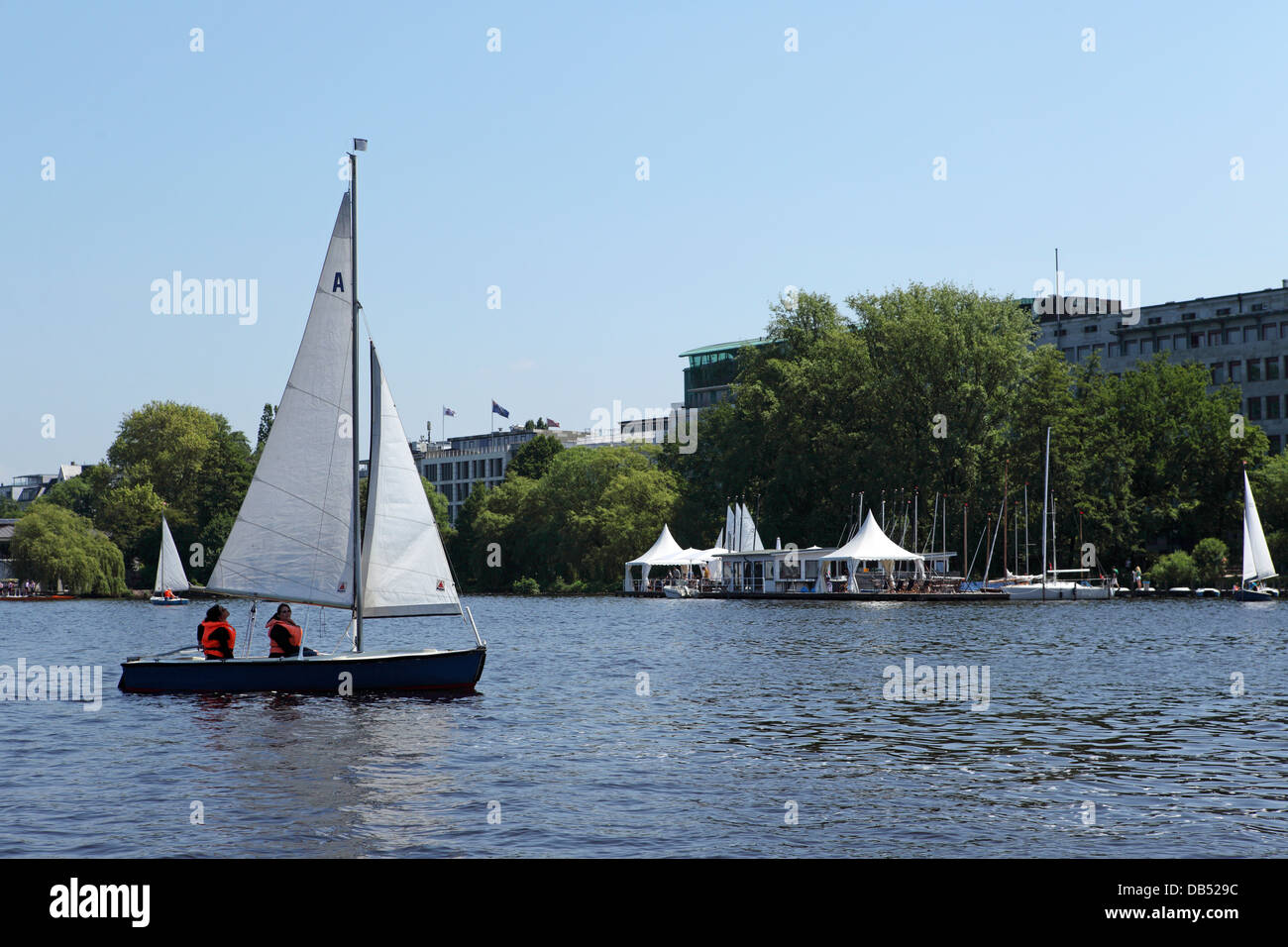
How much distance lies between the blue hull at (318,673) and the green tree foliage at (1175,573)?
3087 inches

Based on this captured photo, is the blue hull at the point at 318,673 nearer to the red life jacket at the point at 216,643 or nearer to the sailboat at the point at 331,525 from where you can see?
the sailboat at the point at 331,525

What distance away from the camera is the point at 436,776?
2209 cm

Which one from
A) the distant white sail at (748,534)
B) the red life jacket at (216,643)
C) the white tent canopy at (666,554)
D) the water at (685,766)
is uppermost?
the distant white sail at (748,534)

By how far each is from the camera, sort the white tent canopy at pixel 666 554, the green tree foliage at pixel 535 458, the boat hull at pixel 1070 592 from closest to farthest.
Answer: the boat hull at pixel 1070 592
the white tent canopy at pixel 666 554
the green tree foliage at pixel 535 458

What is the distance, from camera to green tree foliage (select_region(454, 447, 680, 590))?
13438 cm

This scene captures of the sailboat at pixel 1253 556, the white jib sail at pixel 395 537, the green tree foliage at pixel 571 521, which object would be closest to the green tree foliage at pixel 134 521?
the green tree foliage at pixel 571 521

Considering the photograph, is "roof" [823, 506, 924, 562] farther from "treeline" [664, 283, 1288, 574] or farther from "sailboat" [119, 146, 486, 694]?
"sailboat" [119, 146, 486, 694]

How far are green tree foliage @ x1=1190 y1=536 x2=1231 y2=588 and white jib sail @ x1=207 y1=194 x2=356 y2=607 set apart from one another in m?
79.7

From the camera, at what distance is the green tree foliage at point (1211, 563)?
98875 millimetres

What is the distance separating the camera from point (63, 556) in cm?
13062

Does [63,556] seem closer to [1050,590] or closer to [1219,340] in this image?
[1050,590]
